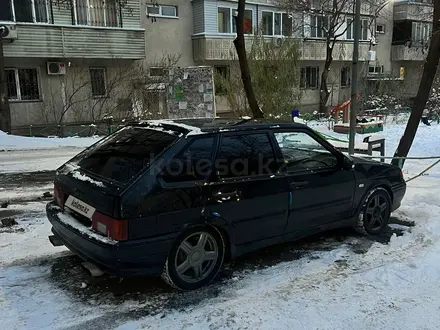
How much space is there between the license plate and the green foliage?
10824 millimetres

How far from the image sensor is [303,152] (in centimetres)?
466

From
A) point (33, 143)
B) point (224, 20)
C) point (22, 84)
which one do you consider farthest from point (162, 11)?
point (33, 143)

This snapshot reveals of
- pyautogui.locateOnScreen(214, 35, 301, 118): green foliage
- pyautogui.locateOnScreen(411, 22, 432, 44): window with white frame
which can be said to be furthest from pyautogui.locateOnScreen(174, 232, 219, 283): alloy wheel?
pyautogui.locateOnScreen(411, 22, 432, 44): window with white frame

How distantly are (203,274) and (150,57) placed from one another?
58.4 ft

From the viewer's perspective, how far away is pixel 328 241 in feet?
16.0

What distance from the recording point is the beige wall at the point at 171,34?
20078 mm

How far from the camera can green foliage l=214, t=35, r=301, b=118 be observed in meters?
14.2

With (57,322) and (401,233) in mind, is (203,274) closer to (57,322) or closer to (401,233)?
(57,322)

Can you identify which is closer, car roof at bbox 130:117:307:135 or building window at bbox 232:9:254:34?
car roof at bbox 130:117:307:135

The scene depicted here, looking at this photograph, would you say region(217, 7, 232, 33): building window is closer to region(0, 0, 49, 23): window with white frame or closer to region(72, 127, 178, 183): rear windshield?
region(0, 0, 49, 23): window with white frame

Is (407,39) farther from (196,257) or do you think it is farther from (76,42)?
(196,257)

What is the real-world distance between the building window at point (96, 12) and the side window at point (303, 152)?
15.2 meters

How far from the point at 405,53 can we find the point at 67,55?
82.2 feet

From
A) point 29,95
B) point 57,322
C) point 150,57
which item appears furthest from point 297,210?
point 150,57
